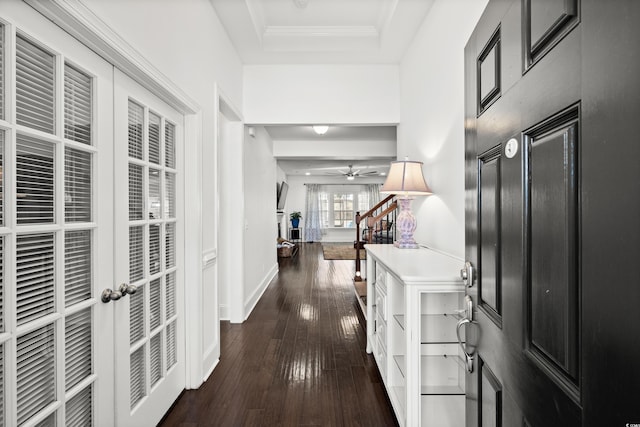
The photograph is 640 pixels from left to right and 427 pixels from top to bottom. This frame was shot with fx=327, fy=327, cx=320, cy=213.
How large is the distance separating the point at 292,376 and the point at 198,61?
2.25 meters

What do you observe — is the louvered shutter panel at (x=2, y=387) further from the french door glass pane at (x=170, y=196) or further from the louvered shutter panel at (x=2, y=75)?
the french door glass pane at (x=170, y=196)

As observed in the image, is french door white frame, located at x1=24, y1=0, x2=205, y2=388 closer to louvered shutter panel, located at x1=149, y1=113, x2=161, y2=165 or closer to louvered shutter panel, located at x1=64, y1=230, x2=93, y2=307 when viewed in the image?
louvered shutter panel, located at x1=149, y1=113, x2=161, y2=165

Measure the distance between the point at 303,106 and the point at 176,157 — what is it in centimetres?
176

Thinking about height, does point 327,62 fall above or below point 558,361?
above

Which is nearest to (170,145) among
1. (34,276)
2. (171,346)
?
(34,276)

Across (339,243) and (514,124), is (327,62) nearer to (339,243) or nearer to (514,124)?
(514,124)

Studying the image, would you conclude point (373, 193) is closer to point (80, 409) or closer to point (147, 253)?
point (147, 253)

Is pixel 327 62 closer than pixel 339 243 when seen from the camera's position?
Yes

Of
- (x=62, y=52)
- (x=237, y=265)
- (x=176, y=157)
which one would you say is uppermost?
(x=62, y=52)

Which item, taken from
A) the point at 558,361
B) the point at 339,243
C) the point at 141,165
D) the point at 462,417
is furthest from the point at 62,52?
the point at 339,243

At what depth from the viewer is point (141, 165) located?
1.62 metres

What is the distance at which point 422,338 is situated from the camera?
1.81 meters

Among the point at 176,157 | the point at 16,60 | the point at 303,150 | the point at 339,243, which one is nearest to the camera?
the point at 16,60

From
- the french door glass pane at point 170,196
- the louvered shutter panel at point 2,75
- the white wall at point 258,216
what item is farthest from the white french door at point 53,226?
the white wall at point 258,216
